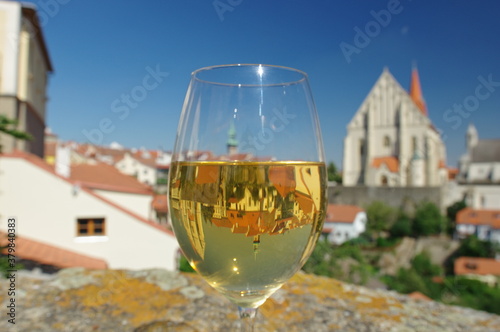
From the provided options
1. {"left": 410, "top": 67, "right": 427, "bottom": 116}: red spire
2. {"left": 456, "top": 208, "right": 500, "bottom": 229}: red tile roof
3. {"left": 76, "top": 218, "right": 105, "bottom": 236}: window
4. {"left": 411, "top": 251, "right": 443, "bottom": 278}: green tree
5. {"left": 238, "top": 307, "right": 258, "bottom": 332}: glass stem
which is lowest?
{"left": 411, "top": 251, "right": 443, "bottom": 278}: green tree

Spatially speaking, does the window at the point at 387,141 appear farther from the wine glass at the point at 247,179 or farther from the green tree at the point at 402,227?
the wine glass at the point at 247,179

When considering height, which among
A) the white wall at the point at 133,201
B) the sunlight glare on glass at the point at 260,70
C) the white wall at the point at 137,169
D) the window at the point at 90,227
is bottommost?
the window at the point at 90,227

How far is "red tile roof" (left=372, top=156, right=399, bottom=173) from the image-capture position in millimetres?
34219

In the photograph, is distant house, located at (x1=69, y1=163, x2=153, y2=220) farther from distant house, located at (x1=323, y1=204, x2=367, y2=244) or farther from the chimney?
distant house, located at (x1=323, y1=204, x2=367, y2=244)

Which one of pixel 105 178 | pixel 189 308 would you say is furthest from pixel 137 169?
pixel 189 308

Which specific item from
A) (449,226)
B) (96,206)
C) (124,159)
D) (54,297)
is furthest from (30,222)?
(124,159)

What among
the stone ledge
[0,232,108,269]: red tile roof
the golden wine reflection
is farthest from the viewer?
[0,232,108,269]: red tile roof

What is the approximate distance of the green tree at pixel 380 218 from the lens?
27391mm

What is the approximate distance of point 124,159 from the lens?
121 feet

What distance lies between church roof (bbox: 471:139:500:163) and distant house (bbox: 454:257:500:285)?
22660mm

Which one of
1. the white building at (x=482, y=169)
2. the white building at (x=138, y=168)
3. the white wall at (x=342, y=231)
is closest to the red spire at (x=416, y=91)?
the white building at (x=482, y=169)

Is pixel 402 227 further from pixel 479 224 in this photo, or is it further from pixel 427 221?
pixel 479 224

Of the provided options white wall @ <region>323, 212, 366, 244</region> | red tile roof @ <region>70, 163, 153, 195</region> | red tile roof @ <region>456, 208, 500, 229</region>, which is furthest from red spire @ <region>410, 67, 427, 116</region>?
red tile roof @ <region>70, 163, 153, 195</region>

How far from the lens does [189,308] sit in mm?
1108
